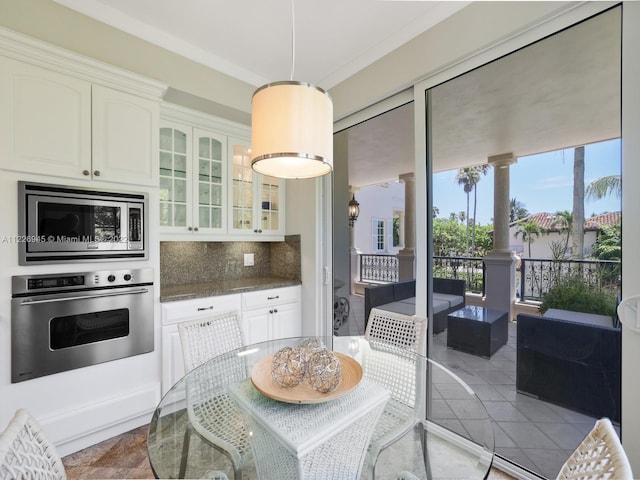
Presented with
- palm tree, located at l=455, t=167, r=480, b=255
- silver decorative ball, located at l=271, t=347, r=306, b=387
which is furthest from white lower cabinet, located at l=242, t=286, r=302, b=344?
palm tree, located at l=455, t=167, r=480, b=255

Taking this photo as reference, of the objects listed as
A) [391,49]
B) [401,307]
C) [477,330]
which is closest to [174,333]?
[401,307]

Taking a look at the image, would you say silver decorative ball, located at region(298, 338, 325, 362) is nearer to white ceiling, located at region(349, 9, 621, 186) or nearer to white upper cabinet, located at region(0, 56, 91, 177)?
white ceiling, located at region(349, 9, 621, 186)

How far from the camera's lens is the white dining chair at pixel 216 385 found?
112 centimetres

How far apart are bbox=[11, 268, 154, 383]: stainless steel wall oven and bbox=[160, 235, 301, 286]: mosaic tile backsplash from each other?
0.72 metres

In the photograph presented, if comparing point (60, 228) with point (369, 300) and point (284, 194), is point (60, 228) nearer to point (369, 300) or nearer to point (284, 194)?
point (284, 194)

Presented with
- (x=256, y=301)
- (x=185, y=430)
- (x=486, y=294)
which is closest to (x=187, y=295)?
(x=256, y=301)

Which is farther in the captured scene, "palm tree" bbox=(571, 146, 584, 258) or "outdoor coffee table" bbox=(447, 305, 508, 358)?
"outdoor coffee table" bbox=(447, 305, 508, 358)

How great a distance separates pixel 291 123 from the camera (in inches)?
46.2

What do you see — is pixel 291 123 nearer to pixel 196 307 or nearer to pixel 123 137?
pixel 123 137

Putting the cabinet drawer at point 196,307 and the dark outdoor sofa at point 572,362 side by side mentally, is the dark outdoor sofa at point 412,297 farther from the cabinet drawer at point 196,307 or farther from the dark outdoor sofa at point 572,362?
the cabinet drawer at point 196,307

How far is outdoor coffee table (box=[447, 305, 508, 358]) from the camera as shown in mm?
1828

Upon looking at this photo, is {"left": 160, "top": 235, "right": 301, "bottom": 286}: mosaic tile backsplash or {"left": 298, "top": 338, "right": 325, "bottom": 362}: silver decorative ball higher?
{"left": 160, "top": 235, "right": 301, "bottom": 286}: mosaic tile backsplash

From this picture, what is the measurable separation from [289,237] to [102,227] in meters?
1.72

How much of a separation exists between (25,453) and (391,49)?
2.77 meters
